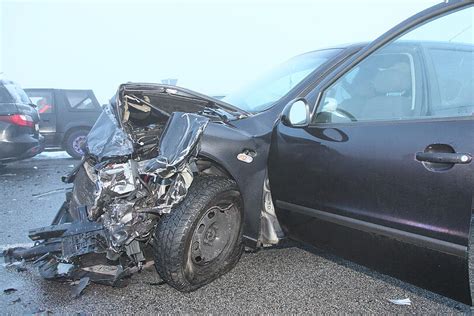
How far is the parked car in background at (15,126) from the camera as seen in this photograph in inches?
268

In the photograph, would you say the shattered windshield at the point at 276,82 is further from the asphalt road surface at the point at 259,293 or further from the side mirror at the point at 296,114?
→ the asphalt road surface at the point at 259,293

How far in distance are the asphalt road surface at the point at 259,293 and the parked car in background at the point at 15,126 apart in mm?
4586

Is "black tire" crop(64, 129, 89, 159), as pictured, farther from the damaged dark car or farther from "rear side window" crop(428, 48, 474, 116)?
"rear side window" crop(428, 48, 474, 116)

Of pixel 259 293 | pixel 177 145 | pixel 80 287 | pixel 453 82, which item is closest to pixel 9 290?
pixel 80 287

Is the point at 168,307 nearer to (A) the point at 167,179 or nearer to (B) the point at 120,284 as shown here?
(B) the point at 120,284

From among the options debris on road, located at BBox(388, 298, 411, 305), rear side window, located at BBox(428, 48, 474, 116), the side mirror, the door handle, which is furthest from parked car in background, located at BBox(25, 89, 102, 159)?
the door handle

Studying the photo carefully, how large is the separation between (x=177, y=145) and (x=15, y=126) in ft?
18.3

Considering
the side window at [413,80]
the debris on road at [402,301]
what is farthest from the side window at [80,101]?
the debris on road at [402,301]

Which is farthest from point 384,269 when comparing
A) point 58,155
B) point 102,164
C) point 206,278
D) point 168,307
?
point 58,155

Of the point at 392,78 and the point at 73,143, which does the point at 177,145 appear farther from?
the point at 73,143

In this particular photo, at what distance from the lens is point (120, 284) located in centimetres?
263

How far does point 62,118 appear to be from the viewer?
960cm

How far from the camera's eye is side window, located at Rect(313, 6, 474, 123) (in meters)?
2.04

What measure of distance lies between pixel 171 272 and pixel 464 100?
190cm
